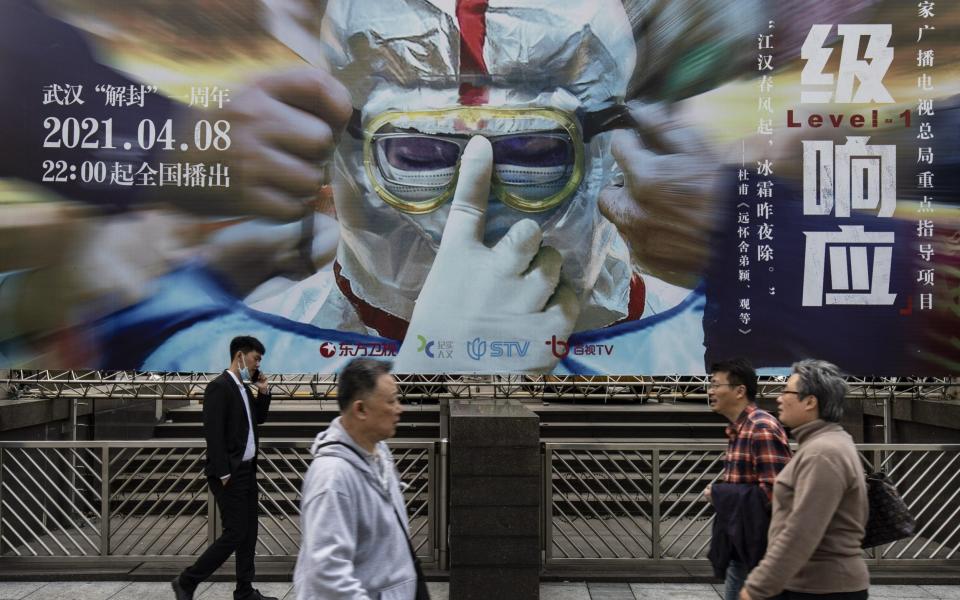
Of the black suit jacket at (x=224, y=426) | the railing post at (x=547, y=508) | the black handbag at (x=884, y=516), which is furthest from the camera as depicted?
the railing post at (x=547, y=508)

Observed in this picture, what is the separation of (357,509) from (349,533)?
0.27ft

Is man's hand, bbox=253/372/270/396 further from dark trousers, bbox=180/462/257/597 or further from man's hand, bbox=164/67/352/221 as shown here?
man's hand, bbox=164/67/352/221

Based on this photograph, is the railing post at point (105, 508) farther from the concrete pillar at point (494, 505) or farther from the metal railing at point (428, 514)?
the concrete pillar at point (494, 505)

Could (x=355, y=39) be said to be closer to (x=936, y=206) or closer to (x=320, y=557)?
(x=936, y=206)

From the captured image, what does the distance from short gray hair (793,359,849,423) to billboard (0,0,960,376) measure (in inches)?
149

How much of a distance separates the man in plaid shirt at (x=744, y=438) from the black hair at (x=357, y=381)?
1908 millimetres

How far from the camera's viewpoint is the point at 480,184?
23.6 feet

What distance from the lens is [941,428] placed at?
7746 mm

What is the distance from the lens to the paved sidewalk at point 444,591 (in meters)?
6.37

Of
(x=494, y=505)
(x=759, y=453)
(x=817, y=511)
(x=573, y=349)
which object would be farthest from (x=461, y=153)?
(x=817, y=511)

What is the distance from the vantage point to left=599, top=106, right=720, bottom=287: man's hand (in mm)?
7180

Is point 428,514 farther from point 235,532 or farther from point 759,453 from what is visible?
point 759,453

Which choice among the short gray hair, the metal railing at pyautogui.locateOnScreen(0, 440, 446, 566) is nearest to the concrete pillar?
the metal railing at pyautogui.locateOnScreen(0, 440, 446, 566)

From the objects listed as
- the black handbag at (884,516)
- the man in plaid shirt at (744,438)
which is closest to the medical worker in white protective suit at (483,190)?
the man in plaid shirt at (744,438)
